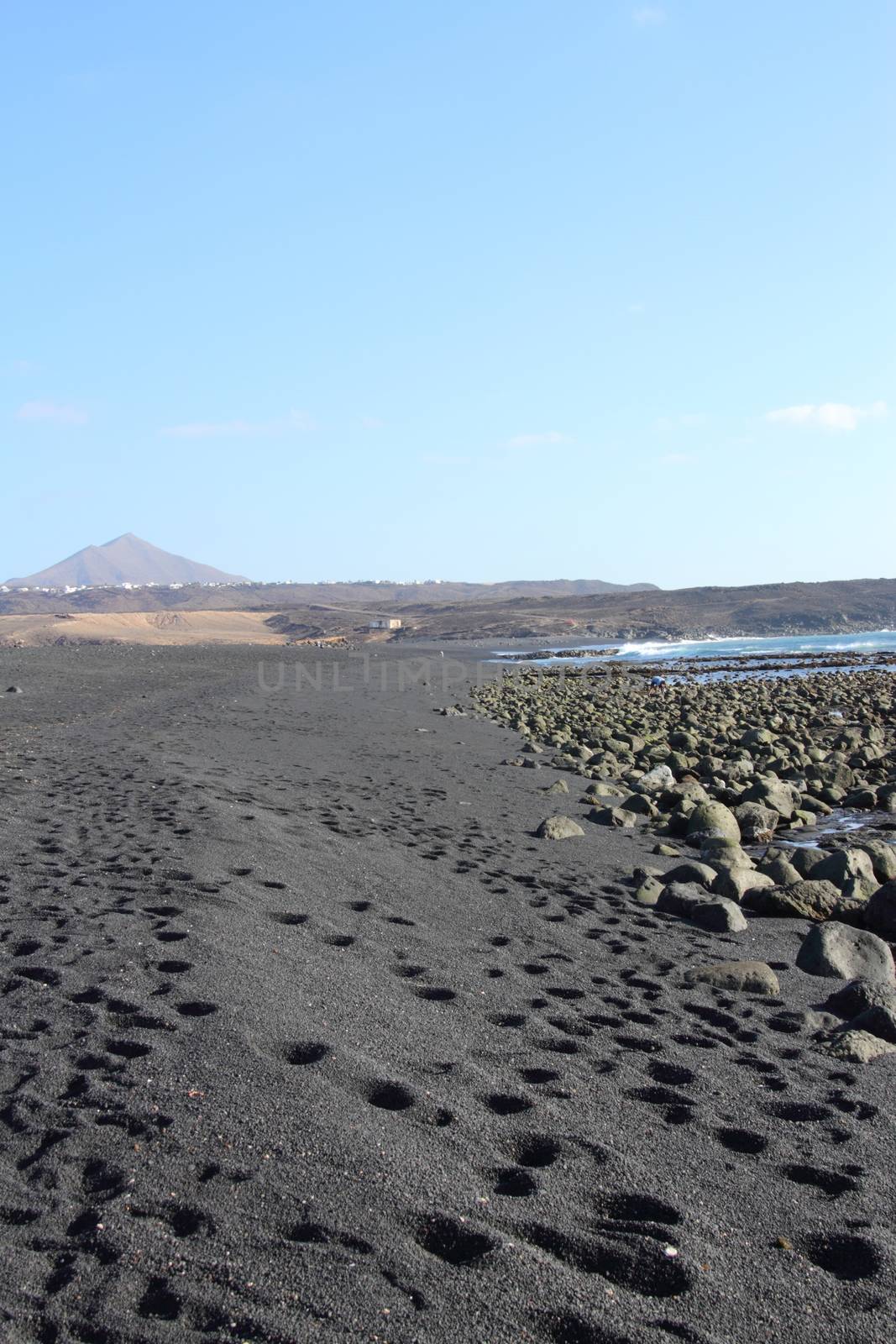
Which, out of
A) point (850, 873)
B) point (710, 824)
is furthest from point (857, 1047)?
point (710, 824)

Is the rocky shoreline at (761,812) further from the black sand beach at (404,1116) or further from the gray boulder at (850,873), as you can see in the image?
the black sand beach at (404,1116)

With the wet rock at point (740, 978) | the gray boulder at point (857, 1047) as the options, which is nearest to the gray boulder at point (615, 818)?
the wet rock at point (740, 978)

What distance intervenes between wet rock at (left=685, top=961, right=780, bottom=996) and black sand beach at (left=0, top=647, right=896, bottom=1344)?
127 mm

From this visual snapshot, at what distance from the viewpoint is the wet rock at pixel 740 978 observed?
5398 mm

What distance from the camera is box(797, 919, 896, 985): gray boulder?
5777 millimetres

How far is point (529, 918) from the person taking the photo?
6.54 meters

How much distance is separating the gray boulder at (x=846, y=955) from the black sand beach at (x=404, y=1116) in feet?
0.57

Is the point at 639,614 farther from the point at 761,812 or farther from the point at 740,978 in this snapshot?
the point at 740,978

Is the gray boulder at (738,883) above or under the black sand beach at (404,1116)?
under

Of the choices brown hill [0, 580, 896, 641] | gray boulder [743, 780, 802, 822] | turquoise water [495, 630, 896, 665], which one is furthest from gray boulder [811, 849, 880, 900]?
brown hill [0, 580, 896, 641]

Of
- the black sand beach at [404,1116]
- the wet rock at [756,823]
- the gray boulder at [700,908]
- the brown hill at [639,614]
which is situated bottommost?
the wet rock at [756,823]

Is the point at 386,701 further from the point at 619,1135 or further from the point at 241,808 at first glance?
the point at 619,1135

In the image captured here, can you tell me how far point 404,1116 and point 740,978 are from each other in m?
2.63

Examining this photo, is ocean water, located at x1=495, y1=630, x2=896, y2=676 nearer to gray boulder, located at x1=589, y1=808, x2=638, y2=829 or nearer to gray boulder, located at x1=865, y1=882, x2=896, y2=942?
gray boulder, located at x1=589, y1=808, x2=638, y2=829
